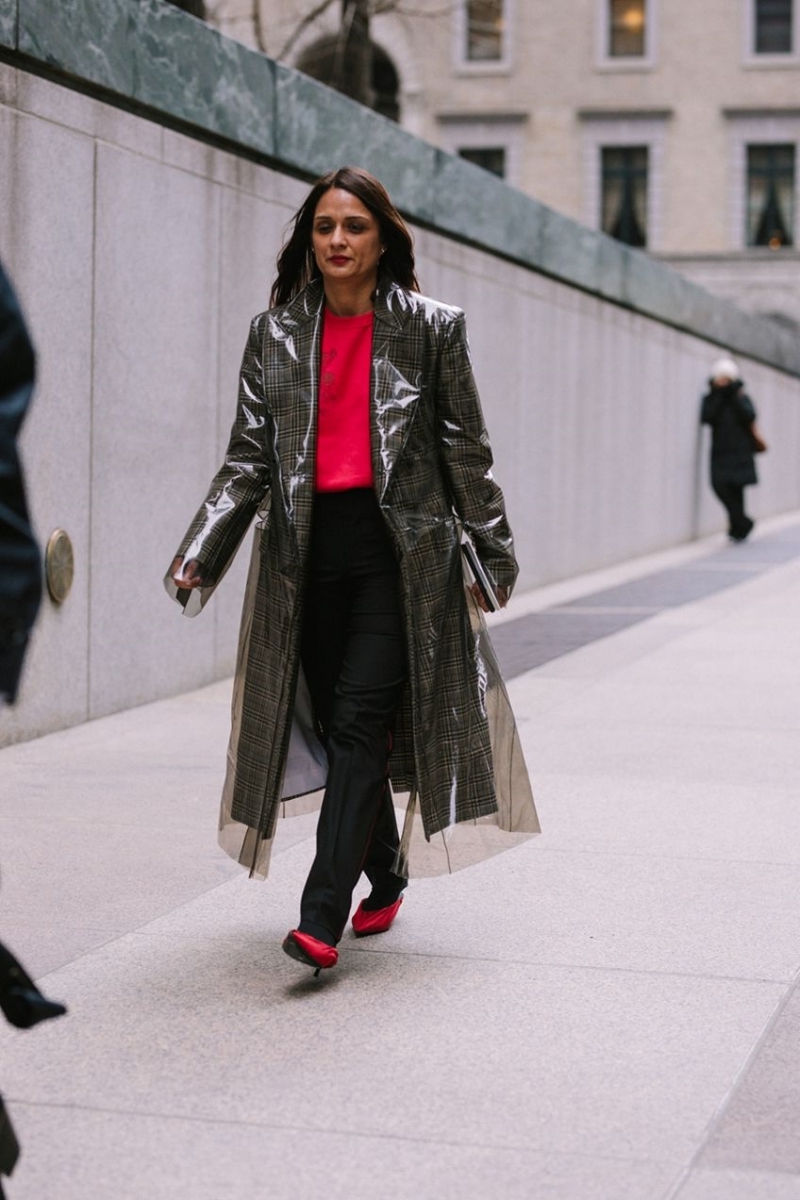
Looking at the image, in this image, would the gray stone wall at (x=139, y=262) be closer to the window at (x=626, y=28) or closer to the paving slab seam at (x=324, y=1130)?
the paving slab seam at (x=324, y=1130)

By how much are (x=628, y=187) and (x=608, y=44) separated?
3679 mm

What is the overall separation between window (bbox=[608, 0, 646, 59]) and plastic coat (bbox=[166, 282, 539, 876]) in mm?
47249

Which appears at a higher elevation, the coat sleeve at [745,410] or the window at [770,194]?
the window at [770,194]

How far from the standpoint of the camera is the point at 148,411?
8.54m

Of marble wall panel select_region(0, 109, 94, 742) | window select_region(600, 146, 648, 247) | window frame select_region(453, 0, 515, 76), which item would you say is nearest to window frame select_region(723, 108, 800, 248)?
→ window select_region(600, 146, 648, 247)

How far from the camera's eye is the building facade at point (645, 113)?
162 feet

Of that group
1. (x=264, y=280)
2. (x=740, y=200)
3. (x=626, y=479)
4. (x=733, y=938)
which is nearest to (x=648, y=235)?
(x=740, y=200)

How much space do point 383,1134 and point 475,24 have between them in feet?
158

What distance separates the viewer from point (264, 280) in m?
9.82

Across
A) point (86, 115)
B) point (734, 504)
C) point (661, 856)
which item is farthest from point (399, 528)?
point (734, 504)

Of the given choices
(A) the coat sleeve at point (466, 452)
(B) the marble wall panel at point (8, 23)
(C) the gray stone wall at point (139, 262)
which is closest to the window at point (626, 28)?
(C) the gray stone wall at point (139, 262)

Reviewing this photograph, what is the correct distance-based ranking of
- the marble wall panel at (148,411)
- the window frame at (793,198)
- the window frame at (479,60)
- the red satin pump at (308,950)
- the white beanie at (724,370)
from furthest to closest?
the window frame at (793,198), the window frame at (479,60), the white beanie at (724,370), the marble wall panel at (148,411), the red satin pump at (308,950)

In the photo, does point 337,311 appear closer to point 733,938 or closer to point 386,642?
point 386,642

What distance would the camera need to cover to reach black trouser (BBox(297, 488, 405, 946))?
Answer: 4.31 meters
